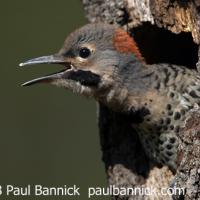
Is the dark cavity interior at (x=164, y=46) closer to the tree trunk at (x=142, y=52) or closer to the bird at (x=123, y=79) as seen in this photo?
the tree trunk at (x=142, y=52)

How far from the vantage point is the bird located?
641cm

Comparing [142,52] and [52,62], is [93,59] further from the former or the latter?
[142,52]

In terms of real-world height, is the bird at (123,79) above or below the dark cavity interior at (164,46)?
below

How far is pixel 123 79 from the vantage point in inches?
255

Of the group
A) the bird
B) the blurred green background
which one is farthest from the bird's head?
the blurred green background

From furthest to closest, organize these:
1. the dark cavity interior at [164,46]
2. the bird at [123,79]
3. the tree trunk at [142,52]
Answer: the dark cavity interior at [164,46] → the bird at [123,79] → the tree trunk at [142,52]

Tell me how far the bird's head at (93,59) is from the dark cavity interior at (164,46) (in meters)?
0.19

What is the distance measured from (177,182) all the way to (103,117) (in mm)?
1203

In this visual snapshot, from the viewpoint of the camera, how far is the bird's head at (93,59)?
6449mm

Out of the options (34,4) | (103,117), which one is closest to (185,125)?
(103,117)

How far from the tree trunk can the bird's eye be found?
319 millimetres

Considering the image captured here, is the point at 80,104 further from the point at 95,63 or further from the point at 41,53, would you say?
the point at 95,63

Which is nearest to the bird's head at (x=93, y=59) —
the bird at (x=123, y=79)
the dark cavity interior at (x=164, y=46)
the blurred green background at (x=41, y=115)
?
the bird at (x=123, y=79)

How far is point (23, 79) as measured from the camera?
33.2 feet
